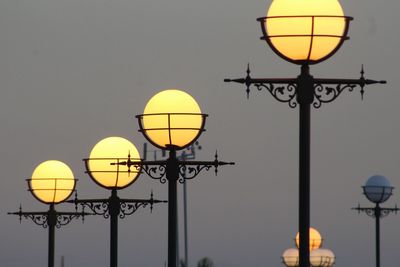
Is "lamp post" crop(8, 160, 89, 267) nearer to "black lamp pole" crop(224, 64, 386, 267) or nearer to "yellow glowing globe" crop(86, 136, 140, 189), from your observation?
"yellow glowing globe" crop(86, 136, 140, 189)

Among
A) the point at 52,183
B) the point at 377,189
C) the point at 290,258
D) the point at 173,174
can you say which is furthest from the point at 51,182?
the point at 290,258

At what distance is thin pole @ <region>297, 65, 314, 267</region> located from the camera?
15859 mm

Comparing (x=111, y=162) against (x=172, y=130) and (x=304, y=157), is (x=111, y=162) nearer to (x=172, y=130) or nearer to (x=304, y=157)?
(x=172, y=130)

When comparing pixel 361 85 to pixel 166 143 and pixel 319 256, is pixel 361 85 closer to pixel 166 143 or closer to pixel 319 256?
pixel 166 143

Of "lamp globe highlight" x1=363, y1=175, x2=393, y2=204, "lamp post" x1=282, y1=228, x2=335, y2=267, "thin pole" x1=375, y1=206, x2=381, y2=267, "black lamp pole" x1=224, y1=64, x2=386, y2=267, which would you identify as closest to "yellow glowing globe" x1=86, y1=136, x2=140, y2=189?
"black lamp pole" x1=224, y1=64, x2=386, y2=267

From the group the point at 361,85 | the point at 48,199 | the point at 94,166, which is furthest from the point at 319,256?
the point at 361,85

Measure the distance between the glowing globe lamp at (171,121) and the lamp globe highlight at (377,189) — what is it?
2286 cm

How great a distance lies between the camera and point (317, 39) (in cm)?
1580

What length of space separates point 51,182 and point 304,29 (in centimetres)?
1369

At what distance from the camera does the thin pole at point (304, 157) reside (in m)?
15.9

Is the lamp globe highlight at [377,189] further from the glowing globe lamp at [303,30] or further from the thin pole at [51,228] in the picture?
the glowing globe lamp at [303,30]

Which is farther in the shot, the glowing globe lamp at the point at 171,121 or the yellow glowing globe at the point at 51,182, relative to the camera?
the yellow glowing globe at the point at 51,182

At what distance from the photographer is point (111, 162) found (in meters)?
25.0

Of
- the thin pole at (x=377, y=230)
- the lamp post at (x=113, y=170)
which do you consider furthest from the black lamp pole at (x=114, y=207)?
the thin pole at (x=377, y=230)
